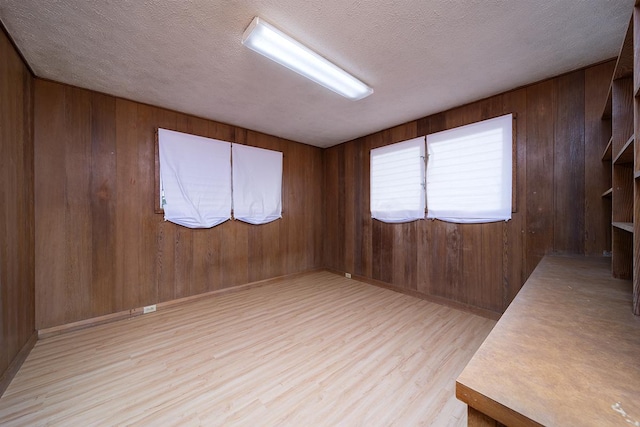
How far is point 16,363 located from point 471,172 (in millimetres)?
4491

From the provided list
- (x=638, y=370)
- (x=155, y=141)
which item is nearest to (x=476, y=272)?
(x=638, y=370)

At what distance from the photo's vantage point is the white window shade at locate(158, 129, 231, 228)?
2840mm

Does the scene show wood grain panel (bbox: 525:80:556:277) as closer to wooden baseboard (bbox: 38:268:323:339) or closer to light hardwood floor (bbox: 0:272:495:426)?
light hardwood floor (bbox: 0:272:495:426)

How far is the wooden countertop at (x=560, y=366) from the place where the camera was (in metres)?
0.51

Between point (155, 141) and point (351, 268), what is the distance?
350 cm

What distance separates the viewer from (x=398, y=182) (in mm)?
3389

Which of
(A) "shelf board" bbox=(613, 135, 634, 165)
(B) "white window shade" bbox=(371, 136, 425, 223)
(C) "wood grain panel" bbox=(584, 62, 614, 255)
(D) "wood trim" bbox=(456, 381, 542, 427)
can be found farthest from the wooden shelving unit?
(B) "white window shade" bbox=(371, 136, 425, 223)

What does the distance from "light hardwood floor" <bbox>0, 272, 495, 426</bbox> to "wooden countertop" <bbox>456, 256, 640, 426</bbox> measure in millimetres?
835

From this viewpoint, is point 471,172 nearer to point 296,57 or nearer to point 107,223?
point 296,57

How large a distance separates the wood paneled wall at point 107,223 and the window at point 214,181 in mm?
137

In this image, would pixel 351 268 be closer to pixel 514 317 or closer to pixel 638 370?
pixel 514 317

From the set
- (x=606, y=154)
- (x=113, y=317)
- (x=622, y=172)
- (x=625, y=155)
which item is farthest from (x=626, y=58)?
(x=113, y=317)

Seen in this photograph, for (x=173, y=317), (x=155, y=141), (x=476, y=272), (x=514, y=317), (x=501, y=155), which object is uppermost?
(x=155, y=141)

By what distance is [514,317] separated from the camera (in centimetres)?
97
